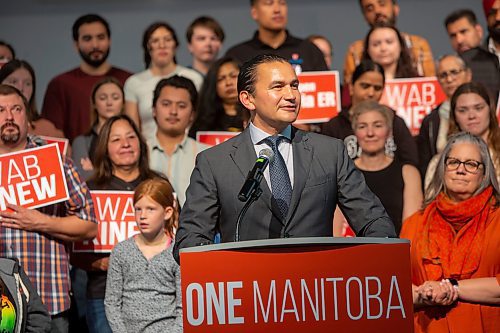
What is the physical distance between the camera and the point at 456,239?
17.8 ft

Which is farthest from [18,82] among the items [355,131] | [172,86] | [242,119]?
[355,131]

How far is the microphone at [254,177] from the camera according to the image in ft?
12.6

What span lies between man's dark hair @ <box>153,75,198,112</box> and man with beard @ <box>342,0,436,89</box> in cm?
154

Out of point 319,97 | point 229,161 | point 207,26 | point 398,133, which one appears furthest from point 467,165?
point 207,26

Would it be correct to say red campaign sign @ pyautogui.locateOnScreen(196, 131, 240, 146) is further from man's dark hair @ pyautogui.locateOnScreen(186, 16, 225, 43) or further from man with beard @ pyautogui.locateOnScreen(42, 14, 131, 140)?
man's dark hair @ pyautogui.locateOnScreen(186, 16, 225, 43)

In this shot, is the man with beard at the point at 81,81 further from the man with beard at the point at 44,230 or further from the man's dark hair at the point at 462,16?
the man's dark hair at the point at 462,16

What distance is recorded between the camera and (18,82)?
741 centimetres

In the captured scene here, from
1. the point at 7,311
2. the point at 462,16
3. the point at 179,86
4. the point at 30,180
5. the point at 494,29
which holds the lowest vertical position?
the point at 7,311

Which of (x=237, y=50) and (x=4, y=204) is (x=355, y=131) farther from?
(x=4, y=204)

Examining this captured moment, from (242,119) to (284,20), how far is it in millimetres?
1064

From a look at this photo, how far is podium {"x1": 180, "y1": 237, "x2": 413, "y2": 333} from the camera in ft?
11.9

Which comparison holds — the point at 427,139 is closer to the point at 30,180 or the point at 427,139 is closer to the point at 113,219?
the point at 113,219

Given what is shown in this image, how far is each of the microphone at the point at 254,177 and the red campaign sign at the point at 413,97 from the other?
A: 4.04m

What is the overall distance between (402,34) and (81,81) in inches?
96.0
